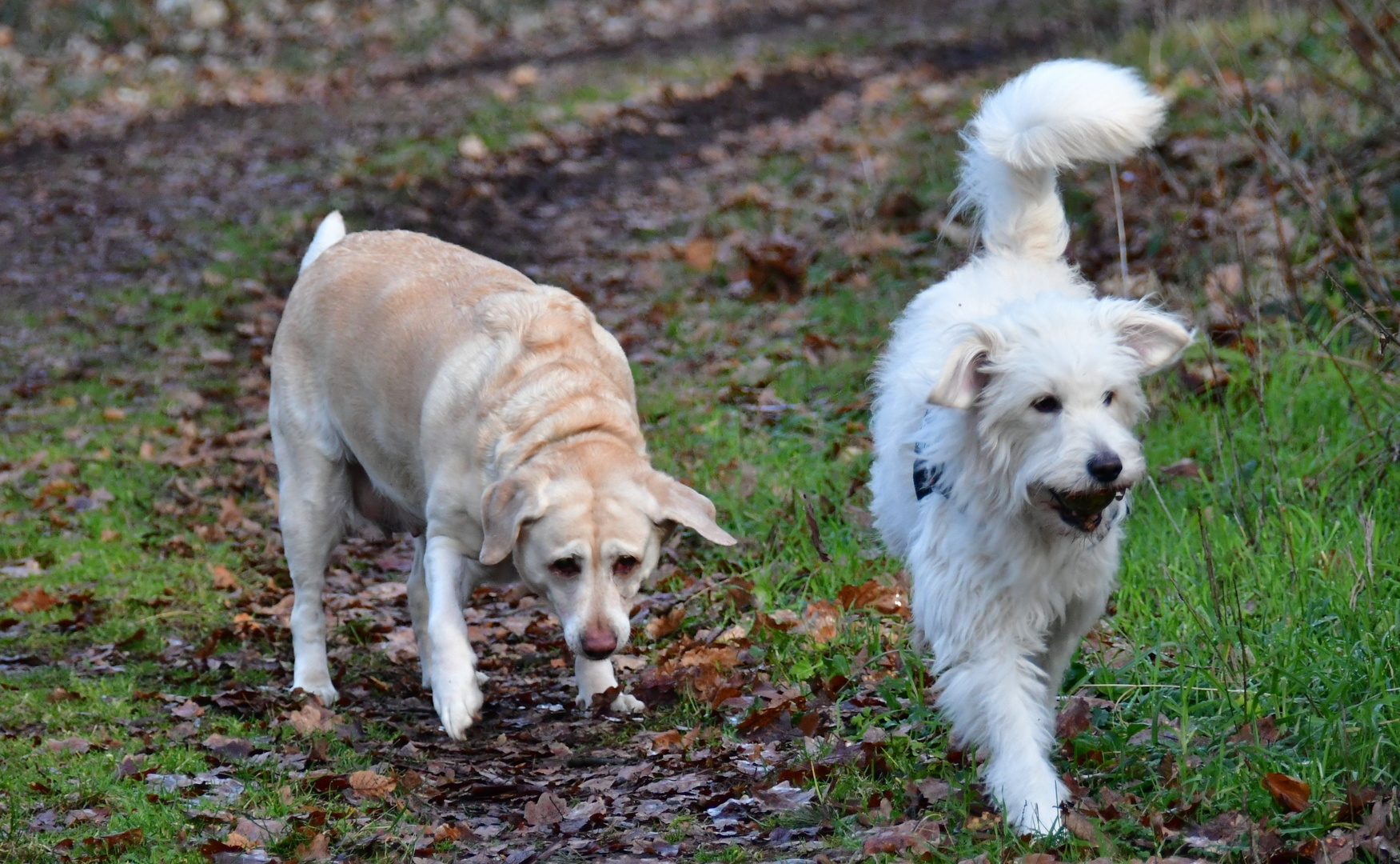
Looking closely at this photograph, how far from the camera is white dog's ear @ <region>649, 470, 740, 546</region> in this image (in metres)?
4.57

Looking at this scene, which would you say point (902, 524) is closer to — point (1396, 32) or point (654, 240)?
point (1396, 32)

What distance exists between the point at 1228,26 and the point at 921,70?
11.6 feet

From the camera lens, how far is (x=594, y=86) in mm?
15062

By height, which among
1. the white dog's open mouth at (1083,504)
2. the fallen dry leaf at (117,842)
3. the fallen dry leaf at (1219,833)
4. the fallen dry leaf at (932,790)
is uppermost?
the white dog's open mouth at (1083,504)

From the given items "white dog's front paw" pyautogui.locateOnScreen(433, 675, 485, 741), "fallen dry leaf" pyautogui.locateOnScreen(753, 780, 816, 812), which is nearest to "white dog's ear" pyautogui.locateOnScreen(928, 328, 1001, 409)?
"fallen dry leaf" pyautogui.locateOnScreen(753, 780, 816, 812)

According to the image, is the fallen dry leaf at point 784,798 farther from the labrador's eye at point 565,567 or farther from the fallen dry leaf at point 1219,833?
the fallen dry leaf at point 1219,833

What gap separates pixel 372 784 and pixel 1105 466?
2.43 meters

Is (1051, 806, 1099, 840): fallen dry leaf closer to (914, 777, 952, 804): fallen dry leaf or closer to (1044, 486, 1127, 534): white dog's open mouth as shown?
(914, 777, 952, 804): fallen dry leaf

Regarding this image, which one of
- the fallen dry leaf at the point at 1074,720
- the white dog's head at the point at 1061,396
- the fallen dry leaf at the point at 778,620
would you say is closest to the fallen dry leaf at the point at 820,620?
the fallen dry leaf at the point at 778,620

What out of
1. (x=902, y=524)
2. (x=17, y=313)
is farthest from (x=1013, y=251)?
(x=17, y=313)

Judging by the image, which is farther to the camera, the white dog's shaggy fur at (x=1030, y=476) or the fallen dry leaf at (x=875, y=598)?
the fallen dry leaf at (x=875, y=598)

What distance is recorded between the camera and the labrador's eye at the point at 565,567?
4.45m

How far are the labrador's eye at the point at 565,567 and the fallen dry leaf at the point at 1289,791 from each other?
6.92 feet

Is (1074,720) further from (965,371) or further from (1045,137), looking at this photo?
(1045,137)
